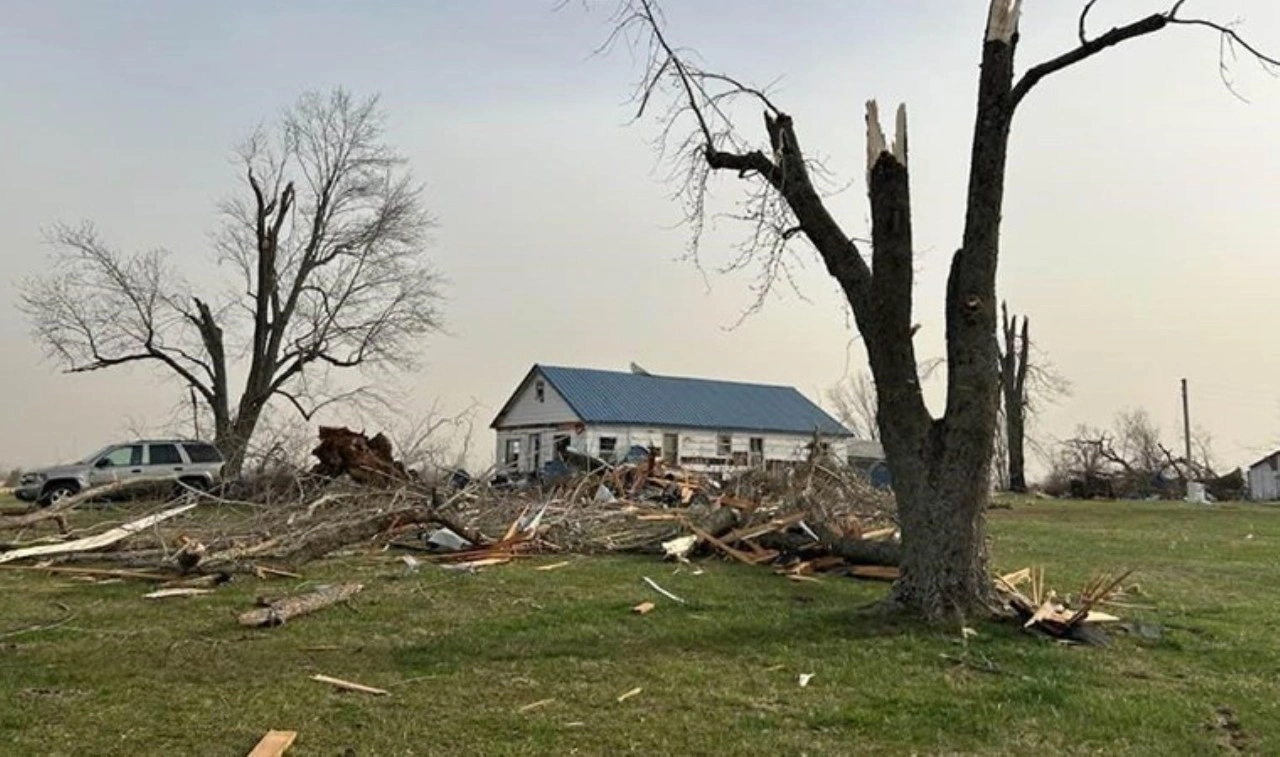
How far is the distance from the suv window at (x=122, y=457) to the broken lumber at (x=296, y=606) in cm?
1769

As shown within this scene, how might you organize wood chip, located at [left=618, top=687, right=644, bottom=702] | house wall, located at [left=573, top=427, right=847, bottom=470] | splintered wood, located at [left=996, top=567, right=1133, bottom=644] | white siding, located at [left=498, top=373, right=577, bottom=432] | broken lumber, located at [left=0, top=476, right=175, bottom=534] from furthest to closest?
white siding, located at [left=498, top=373, right=577, bottom=432]
house wall, located at [left=573, top=427, right=847, bottom=470]
broken lumber, located at [left=0, top=476, right=175, bottom=534]
splintered wood, located at [left=996, top=567, right=1133, bottom=644]
wood chip, located at [left=618, top=687, right=644, bottom=702]

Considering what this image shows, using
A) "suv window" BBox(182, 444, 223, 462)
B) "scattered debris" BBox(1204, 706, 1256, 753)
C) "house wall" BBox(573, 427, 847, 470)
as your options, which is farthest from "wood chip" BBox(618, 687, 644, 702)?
"house wall" BBox(573, 427, 847, 470)

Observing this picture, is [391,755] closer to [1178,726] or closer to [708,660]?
[708,660]

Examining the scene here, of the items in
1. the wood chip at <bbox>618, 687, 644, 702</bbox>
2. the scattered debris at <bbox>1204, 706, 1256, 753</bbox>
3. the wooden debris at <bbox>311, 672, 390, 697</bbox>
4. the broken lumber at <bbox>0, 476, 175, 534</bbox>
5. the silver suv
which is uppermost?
the silver suv

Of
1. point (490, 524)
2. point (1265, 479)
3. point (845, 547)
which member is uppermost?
point (1265, 479)

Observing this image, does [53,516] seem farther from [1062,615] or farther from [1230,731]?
[1230,731]

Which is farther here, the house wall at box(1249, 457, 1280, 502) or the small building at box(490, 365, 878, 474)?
the house wall at box(1249, 457, 1280, 502)

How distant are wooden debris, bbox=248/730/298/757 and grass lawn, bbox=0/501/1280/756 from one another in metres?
0.08

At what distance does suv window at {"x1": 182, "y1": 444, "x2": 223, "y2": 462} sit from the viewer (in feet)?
81.8

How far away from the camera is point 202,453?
995 inches

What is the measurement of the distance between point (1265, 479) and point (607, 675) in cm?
6459

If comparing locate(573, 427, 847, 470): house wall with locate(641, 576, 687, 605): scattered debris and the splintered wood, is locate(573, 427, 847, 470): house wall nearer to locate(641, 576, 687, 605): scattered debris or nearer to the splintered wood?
locate(641, 576, 687, 605): scattered debris

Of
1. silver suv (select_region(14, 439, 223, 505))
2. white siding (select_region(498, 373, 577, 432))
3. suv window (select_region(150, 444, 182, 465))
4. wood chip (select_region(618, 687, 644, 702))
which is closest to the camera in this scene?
wood chip (select_region(618, 687, 644, 702))

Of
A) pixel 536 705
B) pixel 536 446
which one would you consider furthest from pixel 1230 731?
pixel 536 446
